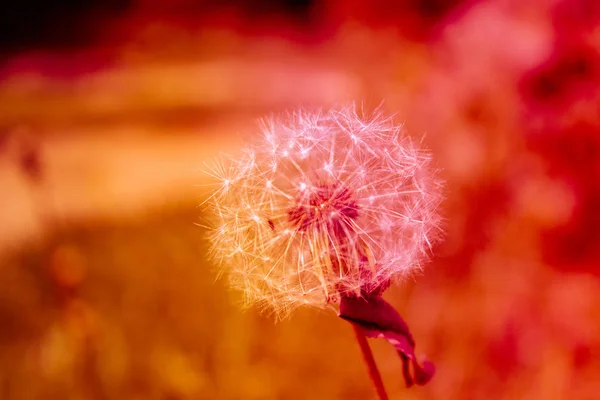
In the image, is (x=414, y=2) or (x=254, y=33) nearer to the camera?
(x=414, y=2)

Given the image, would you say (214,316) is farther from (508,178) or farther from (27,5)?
(27,5)

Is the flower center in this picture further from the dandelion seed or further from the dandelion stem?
the dandelion stem

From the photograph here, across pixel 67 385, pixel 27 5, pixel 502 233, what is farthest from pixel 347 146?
pixel 27 5

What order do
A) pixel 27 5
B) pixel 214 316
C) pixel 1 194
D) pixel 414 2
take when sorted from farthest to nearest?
1. pixel 27 5
2. pixel 1 194
3. pixel 414 2
4. pixel 214 316

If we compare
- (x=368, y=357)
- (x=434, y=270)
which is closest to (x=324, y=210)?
(x=368, y=357)

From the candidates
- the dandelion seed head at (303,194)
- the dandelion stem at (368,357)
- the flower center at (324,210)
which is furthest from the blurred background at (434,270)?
the dandelion stem at (368,357)

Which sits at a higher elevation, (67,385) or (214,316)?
(214,316)

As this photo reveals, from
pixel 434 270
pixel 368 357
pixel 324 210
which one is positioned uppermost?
pixel 434 270

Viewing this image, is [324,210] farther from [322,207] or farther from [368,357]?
[368,357]

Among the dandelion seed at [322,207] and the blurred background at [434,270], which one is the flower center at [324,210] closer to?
the dandelion seed at [322,207]
